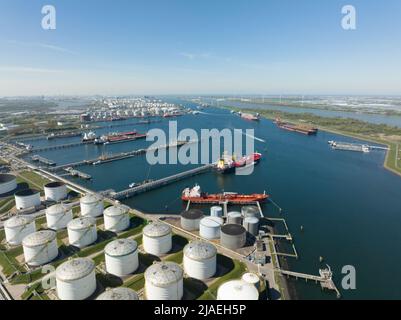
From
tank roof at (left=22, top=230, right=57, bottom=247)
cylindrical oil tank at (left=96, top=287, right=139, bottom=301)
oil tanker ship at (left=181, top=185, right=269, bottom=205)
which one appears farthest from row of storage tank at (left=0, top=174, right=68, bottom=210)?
cylindrical oil tank at (left=96, top=287, right=139, bottom=301)

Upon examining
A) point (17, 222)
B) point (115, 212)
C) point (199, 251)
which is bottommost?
point (199, 251)

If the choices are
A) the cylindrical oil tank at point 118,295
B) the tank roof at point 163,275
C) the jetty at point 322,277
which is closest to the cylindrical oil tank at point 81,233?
the tank roof at point 163,275

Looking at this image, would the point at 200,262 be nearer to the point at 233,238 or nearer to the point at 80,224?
the point at 233,238

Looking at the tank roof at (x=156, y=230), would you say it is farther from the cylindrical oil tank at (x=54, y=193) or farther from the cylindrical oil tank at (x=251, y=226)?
the cylindrical oil tank at (x=54, y=193)

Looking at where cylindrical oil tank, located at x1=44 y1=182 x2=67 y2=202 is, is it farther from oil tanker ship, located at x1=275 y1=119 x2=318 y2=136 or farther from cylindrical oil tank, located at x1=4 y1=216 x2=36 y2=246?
oil tanker ship, located at x1=275 y1=119 x2=318 y2=136

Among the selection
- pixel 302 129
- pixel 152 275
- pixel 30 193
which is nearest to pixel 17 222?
pixel 30 193
